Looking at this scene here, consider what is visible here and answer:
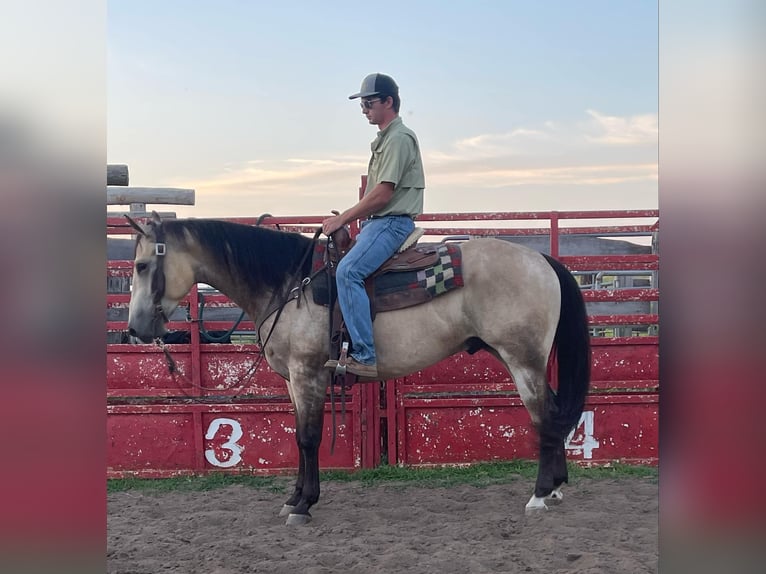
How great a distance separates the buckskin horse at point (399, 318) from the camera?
4.71 metres

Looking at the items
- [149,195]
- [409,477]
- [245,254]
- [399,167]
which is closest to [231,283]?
[245,254]

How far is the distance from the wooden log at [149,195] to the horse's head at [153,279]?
3.37 metres

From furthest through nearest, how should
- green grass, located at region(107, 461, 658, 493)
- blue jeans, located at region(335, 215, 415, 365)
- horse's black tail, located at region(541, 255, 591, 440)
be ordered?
green grass, located at region(107, 461, 658, 493), horse's black tail, located at region(541, 255, 591, 440), blue jeans, located at region(335, 215, 415, 365)

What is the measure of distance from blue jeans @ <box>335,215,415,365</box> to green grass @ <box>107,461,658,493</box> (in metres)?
1.55

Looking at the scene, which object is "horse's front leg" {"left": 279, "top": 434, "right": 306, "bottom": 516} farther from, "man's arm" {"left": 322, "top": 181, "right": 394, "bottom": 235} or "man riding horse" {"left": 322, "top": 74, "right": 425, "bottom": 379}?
"man's arm" {"left": 322, "top": 181, "right": 394, "bottom": 235}

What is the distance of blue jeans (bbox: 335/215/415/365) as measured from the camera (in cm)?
454

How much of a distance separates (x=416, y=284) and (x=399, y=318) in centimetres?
27

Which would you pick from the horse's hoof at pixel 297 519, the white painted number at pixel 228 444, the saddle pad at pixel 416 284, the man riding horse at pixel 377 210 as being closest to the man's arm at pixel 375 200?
the man riding horse at pixel 377 210

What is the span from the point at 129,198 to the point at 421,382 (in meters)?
4.23

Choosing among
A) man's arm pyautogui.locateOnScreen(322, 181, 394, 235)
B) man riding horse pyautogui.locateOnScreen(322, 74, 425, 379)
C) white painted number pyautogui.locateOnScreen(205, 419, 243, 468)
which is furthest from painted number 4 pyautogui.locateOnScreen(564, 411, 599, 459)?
white painted number pyautogui.locateOnScreen(205, 419, 243, 468)

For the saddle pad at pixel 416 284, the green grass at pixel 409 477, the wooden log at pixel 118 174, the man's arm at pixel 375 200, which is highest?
the wooden log at pixel 118 174

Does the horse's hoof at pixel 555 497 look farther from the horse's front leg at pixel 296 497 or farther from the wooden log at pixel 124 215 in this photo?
the wooden log at pixel 124 215

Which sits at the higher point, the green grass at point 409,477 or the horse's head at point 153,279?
the horse's head at point 153,279
